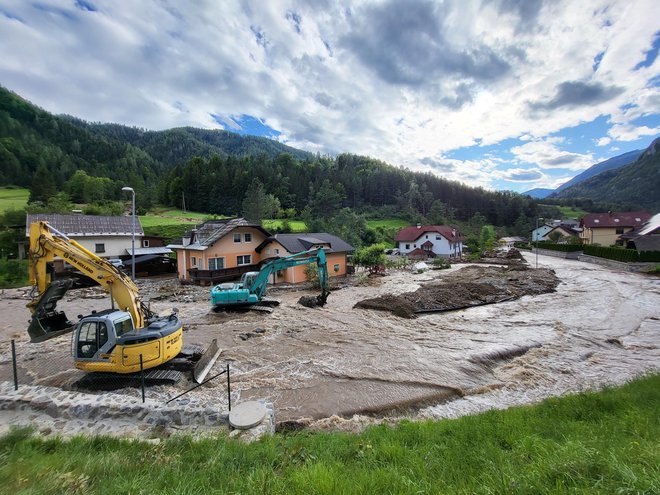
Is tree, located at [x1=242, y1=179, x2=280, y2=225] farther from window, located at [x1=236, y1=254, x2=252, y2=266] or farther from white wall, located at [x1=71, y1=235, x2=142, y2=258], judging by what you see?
window, located at [x1=236, y1=254, x2=252, y2=266]

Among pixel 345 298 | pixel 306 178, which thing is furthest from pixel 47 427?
pixel 306 178

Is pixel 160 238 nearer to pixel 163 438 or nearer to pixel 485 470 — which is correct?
pixel 163 438

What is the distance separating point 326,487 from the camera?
12.8 feet

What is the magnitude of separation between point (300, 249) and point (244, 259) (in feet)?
20.4

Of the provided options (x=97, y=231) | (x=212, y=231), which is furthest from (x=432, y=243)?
(x=97, y=231)

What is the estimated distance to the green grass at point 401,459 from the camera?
3.75 m

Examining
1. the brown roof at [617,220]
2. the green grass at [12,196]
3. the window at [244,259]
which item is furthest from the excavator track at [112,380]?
the brown roof at [617,220]

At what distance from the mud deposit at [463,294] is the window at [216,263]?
15.5 metres

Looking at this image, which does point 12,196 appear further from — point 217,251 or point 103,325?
point 103,325

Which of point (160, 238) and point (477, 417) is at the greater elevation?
point (160, 238)

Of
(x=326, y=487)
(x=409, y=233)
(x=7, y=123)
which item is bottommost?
(x=326, y=487)

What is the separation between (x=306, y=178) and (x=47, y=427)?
9190 centimetres

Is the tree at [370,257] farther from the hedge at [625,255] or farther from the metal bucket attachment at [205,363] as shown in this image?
the hedge at [625,255]

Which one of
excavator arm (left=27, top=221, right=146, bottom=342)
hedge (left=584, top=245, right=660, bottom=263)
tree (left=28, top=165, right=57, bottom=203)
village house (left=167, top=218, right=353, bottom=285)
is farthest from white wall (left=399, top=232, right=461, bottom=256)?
→ tree (left=28, top=165, right=57, bottom=203)
